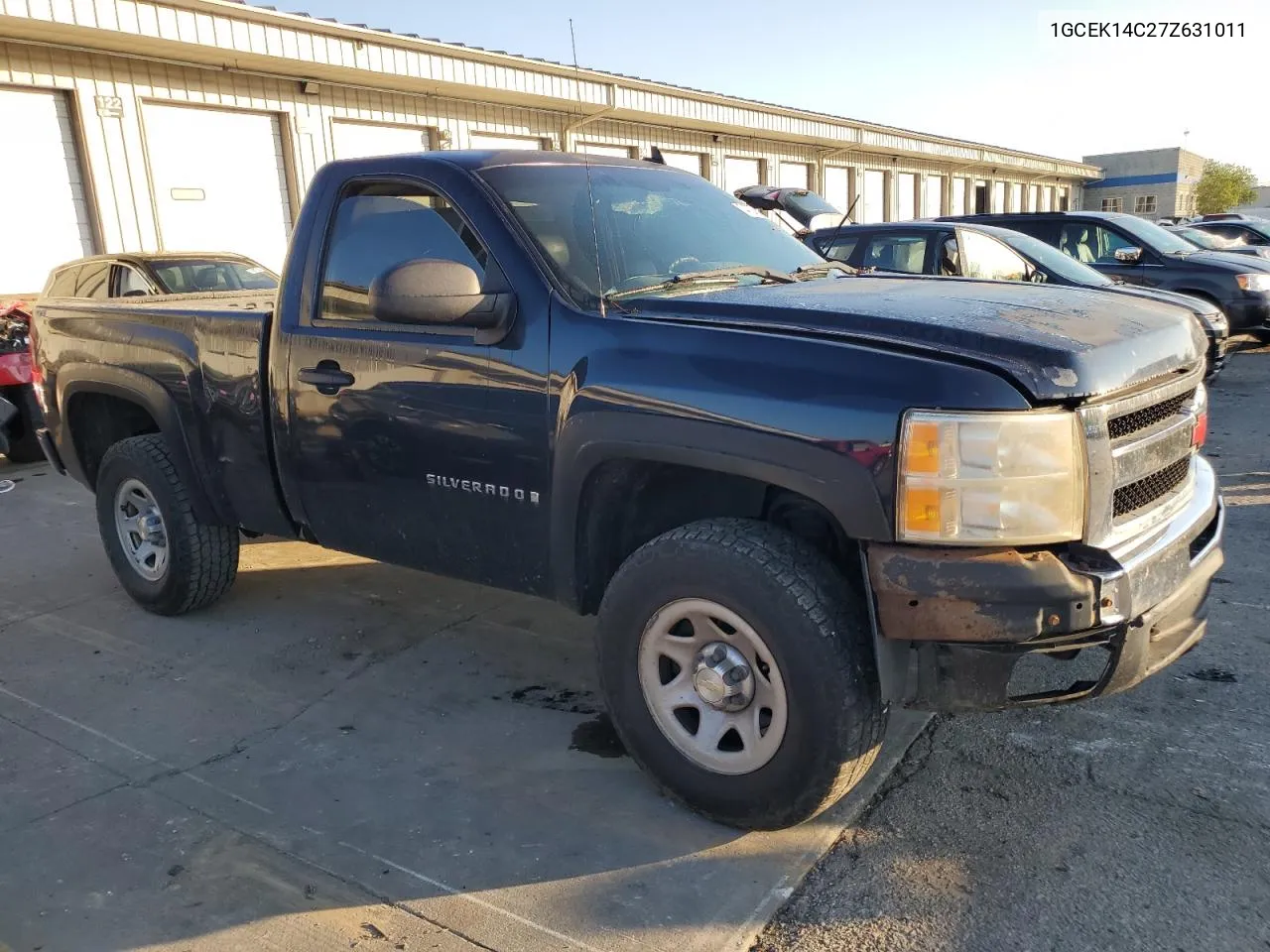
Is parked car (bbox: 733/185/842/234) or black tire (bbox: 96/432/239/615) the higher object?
parked car (bbox: 733/185/842/234)

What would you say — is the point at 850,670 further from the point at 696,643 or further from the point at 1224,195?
the point at 1224,195

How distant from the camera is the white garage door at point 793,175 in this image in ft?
74.7

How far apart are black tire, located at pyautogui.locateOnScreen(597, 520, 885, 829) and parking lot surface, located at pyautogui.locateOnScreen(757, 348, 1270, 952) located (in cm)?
28

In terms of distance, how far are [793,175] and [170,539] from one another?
2116 cm

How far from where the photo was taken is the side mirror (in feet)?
9.84

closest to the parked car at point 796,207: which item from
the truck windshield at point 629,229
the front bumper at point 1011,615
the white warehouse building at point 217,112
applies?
the white warehouse building at point 217,112

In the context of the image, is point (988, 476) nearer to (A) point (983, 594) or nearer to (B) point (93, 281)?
(A) point (983, 594)

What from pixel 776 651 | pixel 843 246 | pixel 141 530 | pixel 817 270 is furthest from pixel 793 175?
pixel 776 651

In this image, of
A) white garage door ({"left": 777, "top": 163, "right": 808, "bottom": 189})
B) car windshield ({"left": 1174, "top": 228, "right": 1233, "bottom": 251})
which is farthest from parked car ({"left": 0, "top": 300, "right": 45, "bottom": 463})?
white garage door ({"left": 777, "top": 163, "right": 808, "bottom": 189})

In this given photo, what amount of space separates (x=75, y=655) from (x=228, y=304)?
67.9 inches

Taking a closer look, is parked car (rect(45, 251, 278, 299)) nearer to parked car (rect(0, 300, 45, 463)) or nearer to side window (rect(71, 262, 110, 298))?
side window (rect(71, 262, 110, 298))

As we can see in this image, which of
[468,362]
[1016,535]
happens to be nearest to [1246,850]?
[1016,535]

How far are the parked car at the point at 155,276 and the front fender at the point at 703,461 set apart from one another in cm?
665

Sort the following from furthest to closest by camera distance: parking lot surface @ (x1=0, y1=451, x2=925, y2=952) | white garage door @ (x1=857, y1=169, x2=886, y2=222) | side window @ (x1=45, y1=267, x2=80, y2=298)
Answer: white garage door @ (x1=857, y1=169, x2=886, y2=222), side window @ (x1=45, y1=267, x2=80, y2=298), parking lot surface @ (x1=0, y1=451, x2=925, y2=952)
